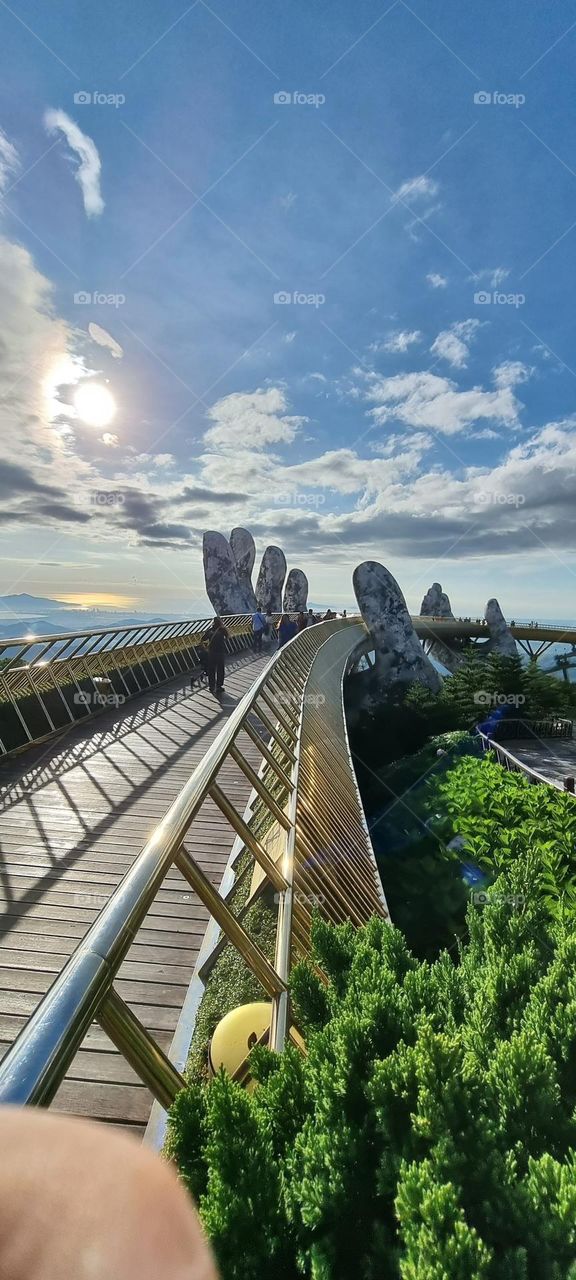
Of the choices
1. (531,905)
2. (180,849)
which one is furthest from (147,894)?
(531,905)

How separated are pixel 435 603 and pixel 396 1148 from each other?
70.3 metres

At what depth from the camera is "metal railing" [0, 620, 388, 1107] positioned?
1156mm

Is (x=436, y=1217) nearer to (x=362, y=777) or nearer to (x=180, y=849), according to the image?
(x=180, y=849)

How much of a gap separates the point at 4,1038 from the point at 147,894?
259 centimetres

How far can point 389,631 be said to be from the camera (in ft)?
93.4

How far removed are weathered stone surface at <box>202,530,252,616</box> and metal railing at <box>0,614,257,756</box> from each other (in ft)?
85.2

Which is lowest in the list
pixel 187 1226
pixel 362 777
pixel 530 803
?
pixel 362 777

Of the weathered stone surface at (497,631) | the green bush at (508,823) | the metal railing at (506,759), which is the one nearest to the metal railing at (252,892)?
the green bush at (508,823)

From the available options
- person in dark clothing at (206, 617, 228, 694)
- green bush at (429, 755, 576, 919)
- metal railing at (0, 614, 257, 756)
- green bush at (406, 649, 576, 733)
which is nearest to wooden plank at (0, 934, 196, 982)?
green bush at (429, 755, 576, 919)

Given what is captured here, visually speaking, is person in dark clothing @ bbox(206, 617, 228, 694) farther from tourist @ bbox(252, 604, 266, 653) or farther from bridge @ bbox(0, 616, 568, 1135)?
tourist @ bbox(252, 604, 266, 653)

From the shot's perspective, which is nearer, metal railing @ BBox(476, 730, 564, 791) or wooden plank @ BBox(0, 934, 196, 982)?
wooden plank @ BBox(0, 934, 196, 982)

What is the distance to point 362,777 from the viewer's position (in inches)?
659

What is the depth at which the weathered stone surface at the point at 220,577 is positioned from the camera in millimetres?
43625

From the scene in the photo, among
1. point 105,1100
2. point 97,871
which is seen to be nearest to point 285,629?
point 97,871
